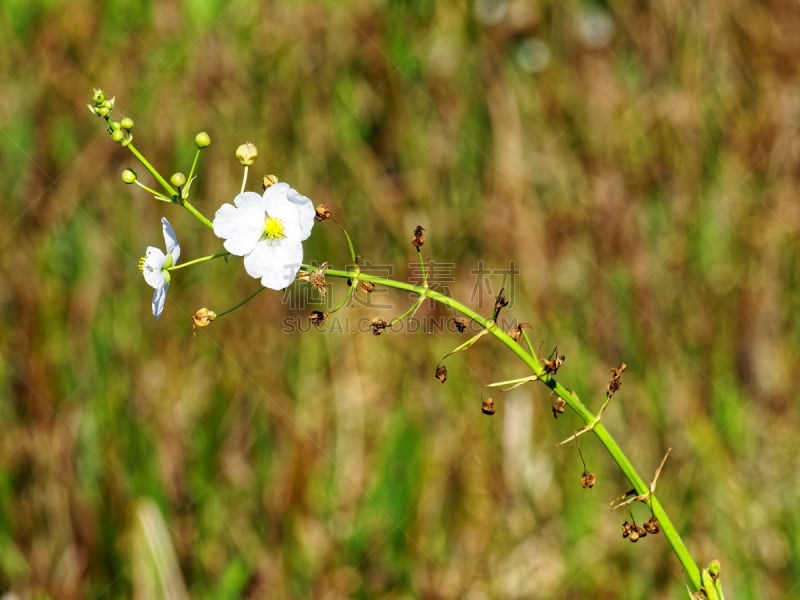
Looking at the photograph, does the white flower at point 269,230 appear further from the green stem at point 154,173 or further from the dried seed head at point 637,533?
the dried seed head at point 637,533

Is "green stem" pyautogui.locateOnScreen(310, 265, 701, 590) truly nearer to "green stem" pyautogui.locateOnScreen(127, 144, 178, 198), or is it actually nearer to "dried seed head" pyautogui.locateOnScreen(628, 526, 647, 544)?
"dried seed head" pyautogui.locateOnScreen(628, 526, 647, 544)

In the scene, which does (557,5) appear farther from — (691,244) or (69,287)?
(69,287)

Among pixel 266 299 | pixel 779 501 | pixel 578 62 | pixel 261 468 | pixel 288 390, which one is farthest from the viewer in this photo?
pixel 578 62

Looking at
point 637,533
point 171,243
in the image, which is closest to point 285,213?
point 171,243

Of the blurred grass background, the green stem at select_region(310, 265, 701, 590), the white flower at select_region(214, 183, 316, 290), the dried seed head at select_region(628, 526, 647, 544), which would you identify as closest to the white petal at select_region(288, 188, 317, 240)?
the white flower at select_region(214, 183, 316, 290)

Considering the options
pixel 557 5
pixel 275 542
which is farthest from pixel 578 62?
pixel 275 542

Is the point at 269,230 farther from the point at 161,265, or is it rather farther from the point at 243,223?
the point at 161,265
